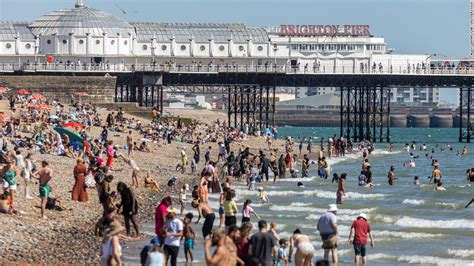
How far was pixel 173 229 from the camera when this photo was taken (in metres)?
25.1

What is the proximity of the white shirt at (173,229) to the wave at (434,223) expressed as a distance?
46.7 ft

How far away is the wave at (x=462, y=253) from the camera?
31.2 metres

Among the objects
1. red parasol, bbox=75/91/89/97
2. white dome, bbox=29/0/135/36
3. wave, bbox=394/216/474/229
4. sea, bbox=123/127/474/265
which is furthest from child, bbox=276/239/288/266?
white dome, bbox=29/0/135/36

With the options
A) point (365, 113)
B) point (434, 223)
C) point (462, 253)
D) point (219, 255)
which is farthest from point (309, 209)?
point (365, 113)

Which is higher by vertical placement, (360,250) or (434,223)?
(360,250)

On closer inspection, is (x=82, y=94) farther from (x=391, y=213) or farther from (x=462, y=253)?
(x=462, y=253)

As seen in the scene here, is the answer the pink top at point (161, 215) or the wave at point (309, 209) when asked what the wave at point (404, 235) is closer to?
the wave at point (309, 209)

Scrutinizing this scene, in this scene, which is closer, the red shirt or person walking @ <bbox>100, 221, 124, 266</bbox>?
person walking @ <bbox>100, 221, 124, 266</bbox>

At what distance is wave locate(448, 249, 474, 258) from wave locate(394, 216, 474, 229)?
569 centimetres

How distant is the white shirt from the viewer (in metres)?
25.1

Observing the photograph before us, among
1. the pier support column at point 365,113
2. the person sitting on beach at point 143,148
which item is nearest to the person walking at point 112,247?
the person sitting on beach at point 143,148

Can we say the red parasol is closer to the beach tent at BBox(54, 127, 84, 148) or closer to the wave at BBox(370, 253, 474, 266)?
the beach tent at BBox(54, 127, 84, 148)

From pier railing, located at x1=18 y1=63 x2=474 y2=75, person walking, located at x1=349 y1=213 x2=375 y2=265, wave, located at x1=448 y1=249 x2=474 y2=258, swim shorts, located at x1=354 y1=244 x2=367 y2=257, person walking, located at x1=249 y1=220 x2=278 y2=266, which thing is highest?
pier railing, located at x1=18 y1=63 x2=474 y2=75

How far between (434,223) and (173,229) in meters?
15.6
